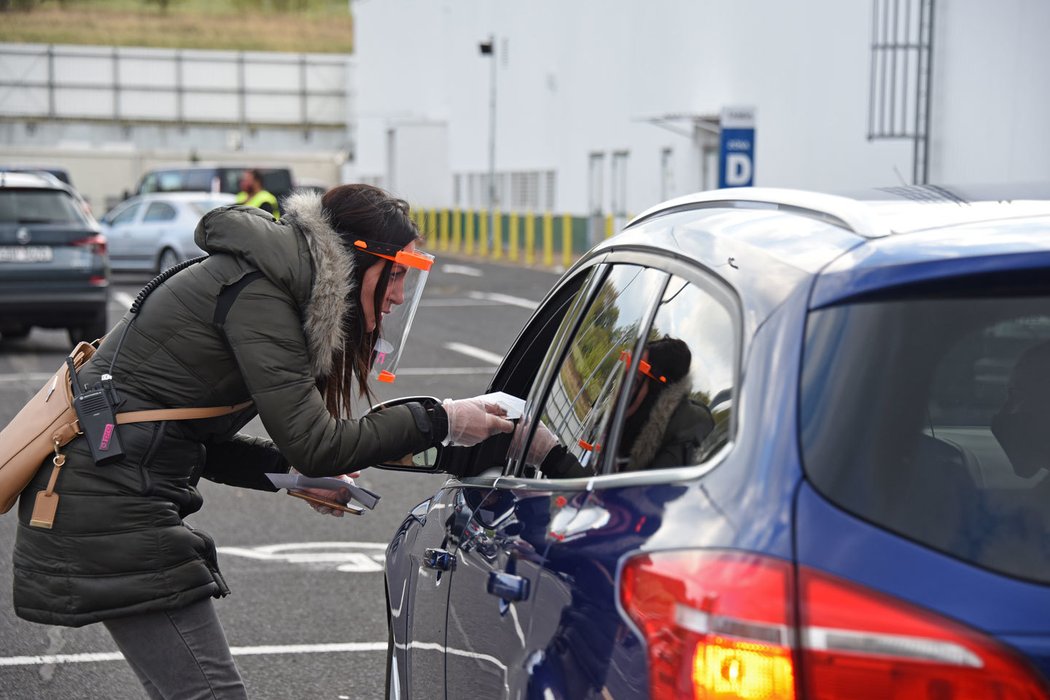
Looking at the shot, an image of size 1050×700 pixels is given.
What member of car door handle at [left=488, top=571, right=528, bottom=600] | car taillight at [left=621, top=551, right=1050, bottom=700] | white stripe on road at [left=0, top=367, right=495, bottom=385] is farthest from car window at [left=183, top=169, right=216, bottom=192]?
car taillight at [left=621, top=551, right=1050, bottom=700]

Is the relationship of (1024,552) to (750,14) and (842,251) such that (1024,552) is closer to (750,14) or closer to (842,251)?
(842,251)

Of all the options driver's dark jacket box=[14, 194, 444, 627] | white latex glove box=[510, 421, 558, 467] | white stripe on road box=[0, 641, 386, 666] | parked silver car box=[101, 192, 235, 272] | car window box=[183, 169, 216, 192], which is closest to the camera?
white latex glove box=[510, 421, 558, 467]

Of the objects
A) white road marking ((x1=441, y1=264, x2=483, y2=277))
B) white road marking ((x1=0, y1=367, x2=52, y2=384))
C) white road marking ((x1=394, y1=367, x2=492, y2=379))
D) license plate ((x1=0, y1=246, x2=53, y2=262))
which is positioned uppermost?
license plate ((x1=0, y1=246, x2=53, y2=262))

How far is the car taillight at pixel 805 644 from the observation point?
1822mm

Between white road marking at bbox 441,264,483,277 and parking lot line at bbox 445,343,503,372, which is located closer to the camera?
parking lot line at bbox 445,343,503,372

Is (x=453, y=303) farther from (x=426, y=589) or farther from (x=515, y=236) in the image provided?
(x=426, y=589)

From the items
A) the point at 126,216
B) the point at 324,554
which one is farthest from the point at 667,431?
the point at 126,216

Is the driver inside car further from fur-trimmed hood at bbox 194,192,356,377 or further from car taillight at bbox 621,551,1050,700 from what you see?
fur-trimmed hood at bbox 194,192,356,377

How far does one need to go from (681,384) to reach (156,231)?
24.9 m

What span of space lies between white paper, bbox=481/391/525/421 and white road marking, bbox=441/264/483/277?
27.6 metres

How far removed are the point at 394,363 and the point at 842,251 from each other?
5.62 feet

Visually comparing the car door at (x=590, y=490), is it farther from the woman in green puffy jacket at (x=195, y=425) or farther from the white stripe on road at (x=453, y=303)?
the white stripe on road at (x=453, y=303)

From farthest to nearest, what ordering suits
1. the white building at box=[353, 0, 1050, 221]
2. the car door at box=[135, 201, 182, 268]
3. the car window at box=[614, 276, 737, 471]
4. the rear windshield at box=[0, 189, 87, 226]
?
the car door at box=[135, 201, 182, 268] → the white building at box=[353, 0, 1050, 221] → the rear windshield at box=[0, 189, 87, 226] → the car window at box=[614, 276, 737, 471]

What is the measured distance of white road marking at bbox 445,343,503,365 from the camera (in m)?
15.8
